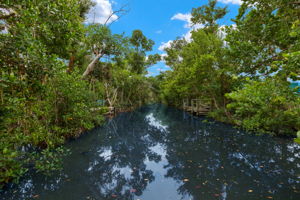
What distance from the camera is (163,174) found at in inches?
181

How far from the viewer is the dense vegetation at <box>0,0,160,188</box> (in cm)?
212

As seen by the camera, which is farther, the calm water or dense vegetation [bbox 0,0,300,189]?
the calm water

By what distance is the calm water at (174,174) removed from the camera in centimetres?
354

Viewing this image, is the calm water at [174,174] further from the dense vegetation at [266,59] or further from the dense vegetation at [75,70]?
the dense vegetation at [266,59]

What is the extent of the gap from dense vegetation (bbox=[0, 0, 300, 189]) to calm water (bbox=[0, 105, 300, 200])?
31.2 inches

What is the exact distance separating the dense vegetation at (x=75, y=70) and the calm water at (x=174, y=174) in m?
0.79

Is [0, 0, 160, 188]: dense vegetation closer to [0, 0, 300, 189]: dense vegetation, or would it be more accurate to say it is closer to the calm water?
[0, 0, 300, 189]: dense vegetation

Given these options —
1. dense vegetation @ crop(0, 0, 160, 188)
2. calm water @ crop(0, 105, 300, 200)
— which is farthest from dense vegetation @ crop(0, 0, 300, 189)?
calm water @ crop(0, 105, 300, 200)

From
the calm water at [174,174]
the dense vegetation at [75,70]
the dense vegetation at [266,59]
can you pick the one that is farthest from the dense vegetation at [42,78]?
the dense vegetation at [266,59]

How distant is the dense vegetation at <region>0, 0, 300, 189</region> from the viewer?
87.0 inches

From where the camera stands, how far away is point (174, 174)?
4531 millimetres

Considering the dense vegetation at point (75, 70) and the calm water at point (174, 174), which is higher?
the dense vegetation at point (75, 70)

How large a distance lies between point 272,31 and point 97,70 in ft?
51.9

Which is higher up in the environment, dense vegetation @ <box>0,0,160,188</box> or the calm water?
dense vegetation @ <box>0,0,160,188</box>
